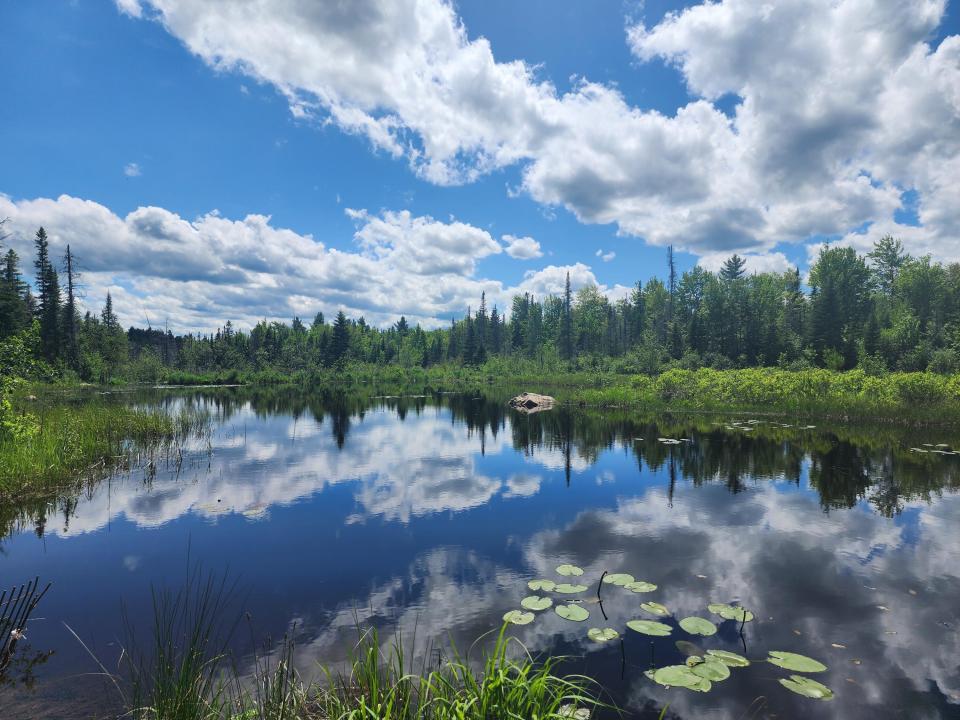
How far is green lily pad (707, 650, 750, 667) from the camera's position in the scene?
5277 mm

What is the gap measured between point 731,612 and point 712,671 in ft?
5.57

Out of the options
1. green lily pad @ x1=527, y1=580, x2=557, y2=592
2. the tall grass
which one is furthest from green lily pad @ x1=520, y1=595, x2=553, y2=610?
the tall grass

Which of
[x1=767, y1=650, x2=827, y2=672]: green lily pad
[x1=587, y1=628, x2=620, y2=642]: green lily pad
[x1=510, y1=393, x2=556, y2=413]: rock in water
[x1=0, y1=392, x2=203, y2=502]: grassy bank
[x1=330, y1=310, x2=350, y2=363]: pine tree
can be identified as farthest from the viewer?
[x1=330, y1=310, x2=350, y2=363]: pine tree

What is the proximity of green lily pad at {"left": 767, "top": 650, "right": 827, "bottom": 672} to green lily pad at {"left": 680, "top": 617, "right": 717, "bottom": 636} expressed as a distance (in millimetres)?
691

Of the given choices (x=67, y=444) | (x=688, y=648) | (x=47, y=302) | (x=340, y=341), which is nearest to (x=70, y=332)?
(x=47, y=302)

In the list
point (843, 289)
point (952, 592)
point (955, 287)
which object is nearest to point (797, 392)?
point (952, 592)

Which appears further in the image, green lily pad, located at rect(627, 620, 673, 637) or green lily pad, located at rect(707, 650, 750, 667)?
green lily pad, located at rect(627, 620, 673, 637)

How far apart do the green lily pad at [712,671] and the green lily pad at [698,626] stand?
0.68 metres

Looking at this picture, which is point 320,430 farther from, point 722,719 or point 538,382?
point 538,382

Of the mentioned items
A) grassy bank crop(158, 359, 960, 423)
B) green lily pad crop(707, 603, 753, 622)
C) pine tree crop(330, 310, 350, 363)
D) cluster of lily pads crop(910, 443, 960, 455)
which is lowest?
green lily pad crop(707, 603, 753, 622)

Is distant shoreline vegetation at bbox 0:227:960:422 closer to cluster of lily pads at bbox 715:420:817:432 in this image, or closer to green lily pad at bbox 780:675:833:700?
cluster of lily pads at bbox 715:420:817:432

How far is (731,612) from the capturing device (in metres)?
6.50

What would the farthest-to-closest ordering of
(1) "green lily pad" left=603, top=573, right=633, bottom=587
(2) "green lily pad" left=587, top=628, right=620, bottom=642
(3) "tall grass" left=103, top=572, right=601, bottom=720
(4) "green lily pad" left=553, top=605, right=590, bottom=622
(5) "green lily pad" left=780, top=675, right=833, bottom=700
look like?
(1) "green lily pad" left=603, top=573, right=633, bottom=587, (4) "green lily pad" left=553, top=605, right=590, bottom=622, (2) "green lily pad" left=587, top=628, right=620, bottom=642, (5) "green lily pad" left=780, top=675, right=833, bottom=700, (3) "tall grass" left=103, top=572, right=601, bottom=720

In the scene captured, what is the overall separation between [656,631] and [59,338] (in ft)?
247
